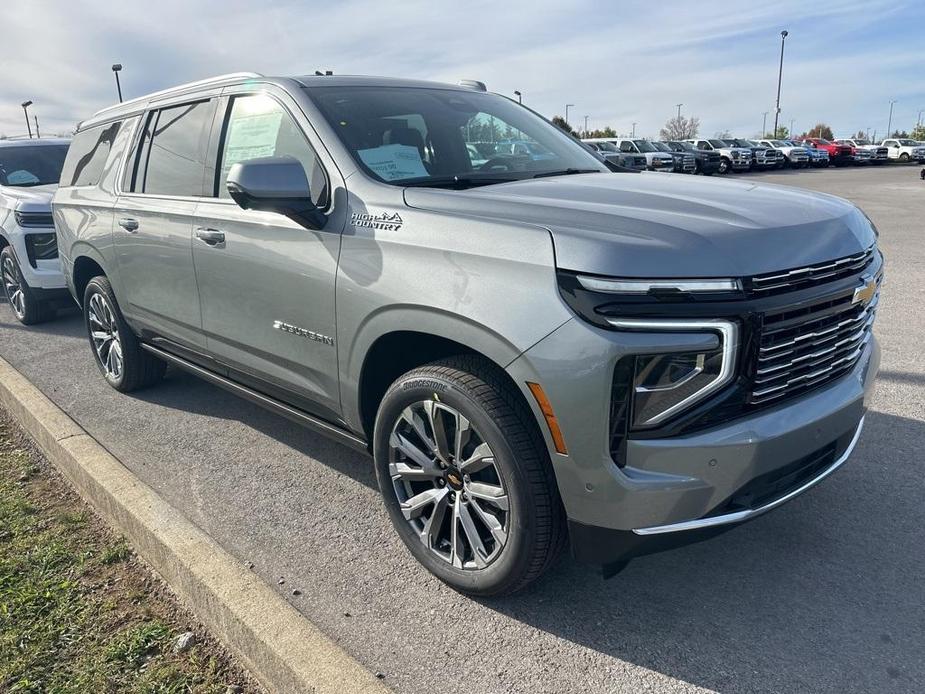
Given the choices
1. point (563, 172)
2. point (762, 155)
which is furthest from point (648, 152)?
point (563, 172)

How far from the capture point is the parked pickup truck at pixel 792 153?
132 feet

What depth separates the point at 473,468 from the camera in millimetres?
2621

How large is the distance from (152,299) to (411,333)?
2.34 metres

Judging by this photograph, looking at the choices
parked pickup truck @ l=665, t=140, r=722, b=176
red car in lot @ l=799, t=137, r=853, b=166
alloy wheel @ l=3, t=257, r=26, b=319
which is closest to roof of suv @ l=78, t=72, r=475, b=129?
alloy wheel @ l=3, t=257, r=26, b=319

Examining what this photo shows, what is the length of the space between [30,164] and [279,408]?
7244 mm

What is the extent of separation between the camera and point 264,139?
11.4 ft

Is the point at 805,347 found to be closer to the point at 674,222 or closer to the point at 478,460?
the point at 674,222

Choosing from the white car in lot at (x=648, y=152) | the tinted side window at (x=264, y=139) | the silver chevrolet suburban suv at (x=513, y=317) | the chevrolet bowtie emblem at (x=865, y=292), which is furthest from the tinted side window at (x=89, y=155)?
the white car in lot at (x=648, y=152)

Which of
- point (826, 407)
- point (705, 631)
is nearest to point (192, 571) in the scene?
point (705, 631)

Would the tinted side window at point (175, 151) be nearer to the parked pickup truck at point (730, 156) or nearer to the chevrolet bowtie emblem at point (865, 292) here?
the chevrolet bowtie emblem at point (865, 292)

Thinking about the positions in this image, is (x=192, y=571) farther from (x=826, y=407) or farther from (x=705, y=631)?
(x=826, y=407)

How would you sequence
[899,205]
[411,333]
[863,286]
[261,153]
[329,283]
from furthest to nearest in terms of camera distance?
[899,205]
[261,153]
[329,283]
[411,333]
[863,286]

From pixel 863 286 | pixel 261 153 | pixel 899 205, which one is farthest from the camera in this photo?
pixel 899 205

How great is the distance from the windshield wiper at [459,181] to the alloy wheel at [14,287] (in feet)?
20.4
